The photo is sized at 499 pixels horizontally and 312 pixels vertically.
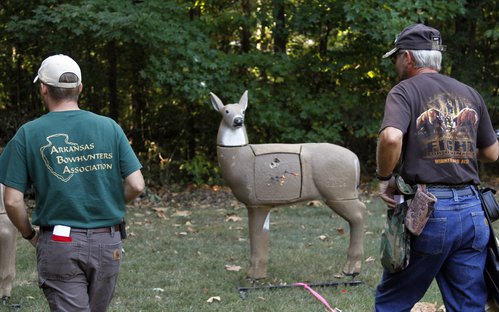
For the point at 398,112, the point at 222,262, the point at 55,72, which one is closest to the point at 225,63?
the point at 222,262

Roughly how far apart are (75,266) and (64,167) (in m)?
0.53

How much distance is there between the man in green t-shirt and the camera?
137 inches

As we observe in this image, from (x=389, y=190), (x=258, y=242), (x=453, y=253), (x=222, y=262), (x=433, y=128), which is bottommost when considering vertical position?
(x=222, y=262)

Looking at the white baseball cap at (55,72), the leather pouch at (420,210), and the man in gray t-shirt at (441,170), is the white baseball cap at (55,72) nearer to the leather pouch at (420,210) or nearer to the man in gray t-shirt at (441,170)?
the man in gray t-shirt at (441,170)

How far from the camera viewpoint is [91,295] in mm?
3652

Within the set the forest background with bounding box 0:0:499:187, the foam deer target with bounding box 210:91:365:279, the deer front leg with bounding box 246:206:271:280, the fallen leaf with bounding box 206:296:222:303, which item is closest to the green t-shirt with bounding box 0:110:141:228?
the fallen leaf with bounding box 206:296:222:303

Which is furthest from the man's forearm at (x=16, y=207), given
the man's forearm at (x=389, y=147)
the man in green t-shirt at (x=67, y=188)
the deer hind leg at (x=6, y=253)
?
the deer hind leg at (x=6, y=253)

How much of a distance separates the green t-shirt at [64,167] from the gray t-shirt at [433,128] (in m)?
1.63

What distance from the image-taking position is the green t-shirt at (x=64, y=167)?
3.49m

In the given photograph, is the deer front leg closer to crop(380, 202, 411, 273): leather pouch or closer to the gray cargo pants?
crop(380, 202, 411, 273): leather pouch

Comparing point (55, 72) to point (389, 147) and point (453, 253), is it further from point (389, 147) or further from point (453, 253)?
point (453, 253)

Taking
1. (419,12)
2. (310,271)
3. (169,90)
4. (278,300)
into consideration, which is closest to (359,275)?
(310,271)

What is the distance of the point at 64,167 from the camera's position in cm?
349

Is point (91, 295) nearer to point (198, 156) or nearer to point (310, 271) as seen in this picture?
point (310, 271)
